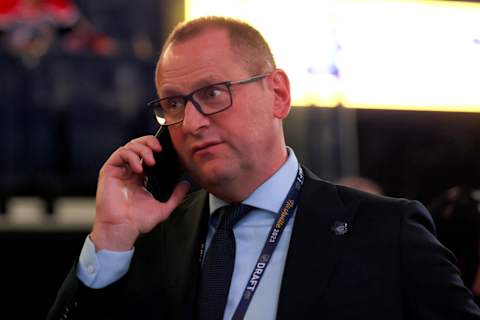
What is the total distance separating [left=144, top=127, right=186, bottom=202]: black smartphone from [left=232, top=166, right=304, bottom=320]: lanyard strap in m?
0.33

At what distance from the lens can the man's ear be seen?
1867 millimetres

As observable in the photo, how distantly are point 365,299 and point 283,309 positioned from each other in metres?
0.19

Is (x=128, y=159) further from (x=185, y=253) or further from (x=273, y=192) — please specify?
(x=273, y=192)

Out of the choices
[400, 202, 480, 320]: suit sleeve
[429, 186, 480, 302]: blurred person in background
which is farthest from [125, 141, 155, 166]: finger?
[429, 186, 480, 302]: blurred person in background

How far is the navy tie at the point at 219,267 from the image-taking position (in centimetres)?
169

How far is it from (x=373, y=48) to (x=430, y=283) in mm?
4588

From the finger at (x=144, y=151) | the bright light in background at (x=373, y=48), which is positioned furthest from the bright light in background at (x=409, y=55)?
the finger at (x=144, y=151)

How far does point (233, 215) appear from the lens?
1816mm

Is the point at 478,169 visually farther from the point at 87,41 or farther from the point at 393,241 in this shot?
the point at 393,241

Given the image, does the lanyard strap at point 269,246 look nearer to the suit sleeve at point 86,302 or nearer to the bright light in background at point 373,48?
the suit sleeve at point 86,302

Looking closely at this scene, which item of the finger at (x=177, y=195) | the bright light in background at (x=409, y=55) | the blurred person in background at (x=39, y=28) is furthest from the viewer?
the blurred person in background at (x=39, y=28)

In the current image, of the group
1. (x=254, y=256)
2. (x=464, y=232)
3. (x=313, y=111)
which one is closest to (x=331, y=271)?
(x=254, y=256)

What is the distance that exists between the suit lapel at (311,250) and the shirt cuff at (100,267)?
432 millimetres

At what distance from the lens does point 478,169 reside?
24.4 feet
